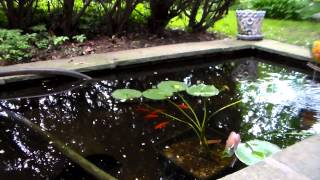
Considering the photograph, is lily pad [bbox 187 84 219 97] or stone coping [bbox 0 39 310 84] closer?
lily pad [bbox 187 84 219 97]

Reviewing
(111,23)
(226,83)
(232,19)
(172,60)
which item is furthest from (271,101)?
(232,19)

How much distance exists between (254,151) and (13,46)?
12.1 ft

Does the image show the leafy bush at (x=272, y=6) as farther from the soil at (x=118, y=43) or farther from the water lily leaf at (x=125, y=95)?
the water lily leaf at (x=125, y=95)

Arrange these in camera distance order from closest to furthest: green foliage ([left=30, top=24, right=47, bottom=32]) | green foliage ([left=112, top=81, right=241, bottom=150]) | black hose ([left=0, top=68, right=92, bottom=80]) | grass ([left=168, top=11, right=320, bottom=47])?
green foliage ([left=112, top=81, right=241, bottom=150]) < black hose ([left=0, top=68, right=92, bottom=80]) < green foliage ([left=30, top=24, right=47, bottom=32]) < grass ([left=168, top=11, right=320, bottom=47])

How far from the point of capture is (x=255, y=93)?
4375 millimetres

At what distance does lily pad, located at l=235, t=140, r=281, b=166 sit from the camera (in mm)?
2766

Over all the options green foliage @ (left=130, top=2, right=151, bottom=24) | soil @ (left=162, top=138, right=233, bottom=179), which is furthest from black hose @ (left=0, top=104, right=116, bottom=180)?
green foliage @ (left=130, top=2, right=151, bottom=24)

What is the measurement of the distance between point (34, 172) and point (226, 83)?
278cm

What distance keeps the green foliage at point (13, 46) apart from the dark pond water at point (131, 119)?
2.70ft

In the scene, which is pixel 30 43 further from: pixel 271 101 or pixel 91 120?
pixel 271 101

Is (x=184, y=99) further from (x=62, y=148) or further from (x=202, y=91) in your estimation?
(x=62, y=148)

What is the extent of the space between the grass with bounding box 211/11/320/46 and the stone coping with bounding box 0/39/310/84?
19.5 inches

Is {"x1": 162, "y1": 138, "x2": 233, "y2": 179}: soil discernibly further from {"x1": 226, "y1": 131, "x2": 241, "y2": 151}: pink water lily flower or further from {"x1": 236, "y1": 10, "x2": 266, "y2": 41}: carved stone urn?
{"x1": 236, "y1": 10, "x2": 266, "y2": 41}: carved stone urn

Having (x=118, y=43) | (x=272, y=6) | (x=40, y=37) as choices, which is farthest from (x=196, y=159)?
(x=272, y=6)
